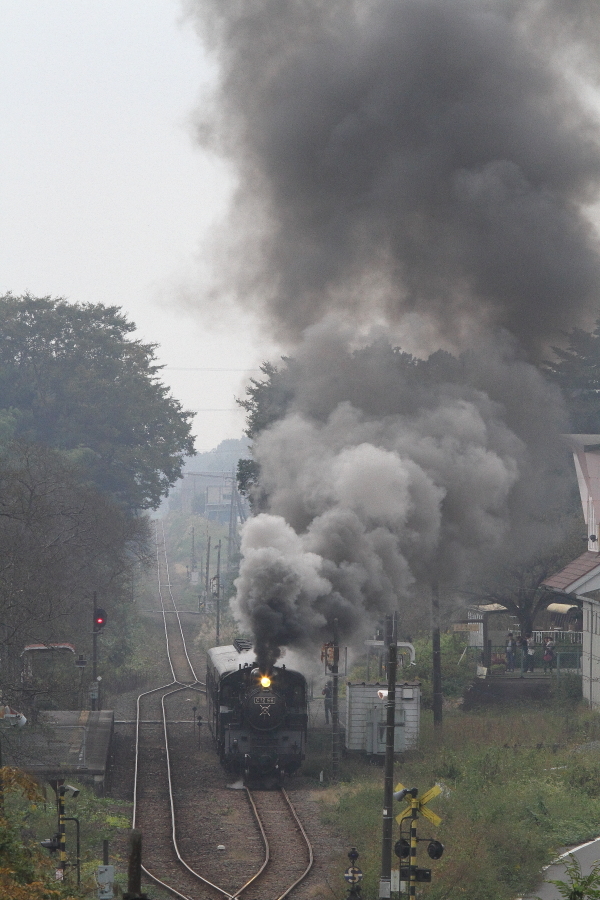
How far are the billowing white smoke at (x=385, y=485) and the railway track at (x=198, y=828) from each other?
3123 mm

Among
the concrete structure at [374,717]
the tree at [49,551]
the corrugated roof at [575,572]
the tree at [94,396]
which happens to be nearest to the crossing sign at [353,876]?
the tree at [49,551]

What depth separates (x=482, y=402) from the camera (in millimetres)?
33656

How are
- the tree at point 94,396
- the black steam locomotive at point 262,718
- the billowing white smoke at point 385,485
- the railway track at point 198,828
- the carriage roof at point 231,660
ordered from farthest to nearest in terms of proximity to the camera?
1. the tree at point 94,396
2. the carriage roof at point 231,660
3. the billowing white smoke at point 385,485
4. the black steam locomotive at point 262,718
5. the railway track at point 198,828

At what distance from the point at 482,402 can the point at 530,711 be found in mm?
9575

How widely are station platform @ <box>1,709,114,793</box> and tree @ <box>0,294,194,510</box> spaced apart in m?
34.0

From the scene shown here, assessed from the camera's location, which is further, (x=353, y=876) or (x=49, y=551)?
(x=49, y=551)

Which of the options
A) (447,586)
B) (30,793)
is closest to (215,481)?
(447,586)

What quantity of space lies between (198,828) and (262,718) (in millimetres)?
3096

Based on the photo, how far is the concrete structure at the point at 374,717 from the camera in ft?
82.0

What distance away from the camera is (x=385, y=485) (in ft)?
83.8

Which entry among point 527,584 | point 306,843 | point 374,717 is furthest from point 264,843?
point 527,584

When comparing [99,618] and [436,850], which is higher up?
[99,618]

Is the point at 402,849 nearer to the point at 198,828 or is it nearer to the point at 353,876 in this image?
the point at 353,876

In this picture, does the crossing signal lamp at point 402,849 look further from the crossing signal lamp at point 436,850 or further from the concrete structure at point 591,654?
the concrete structure at point 591,654
